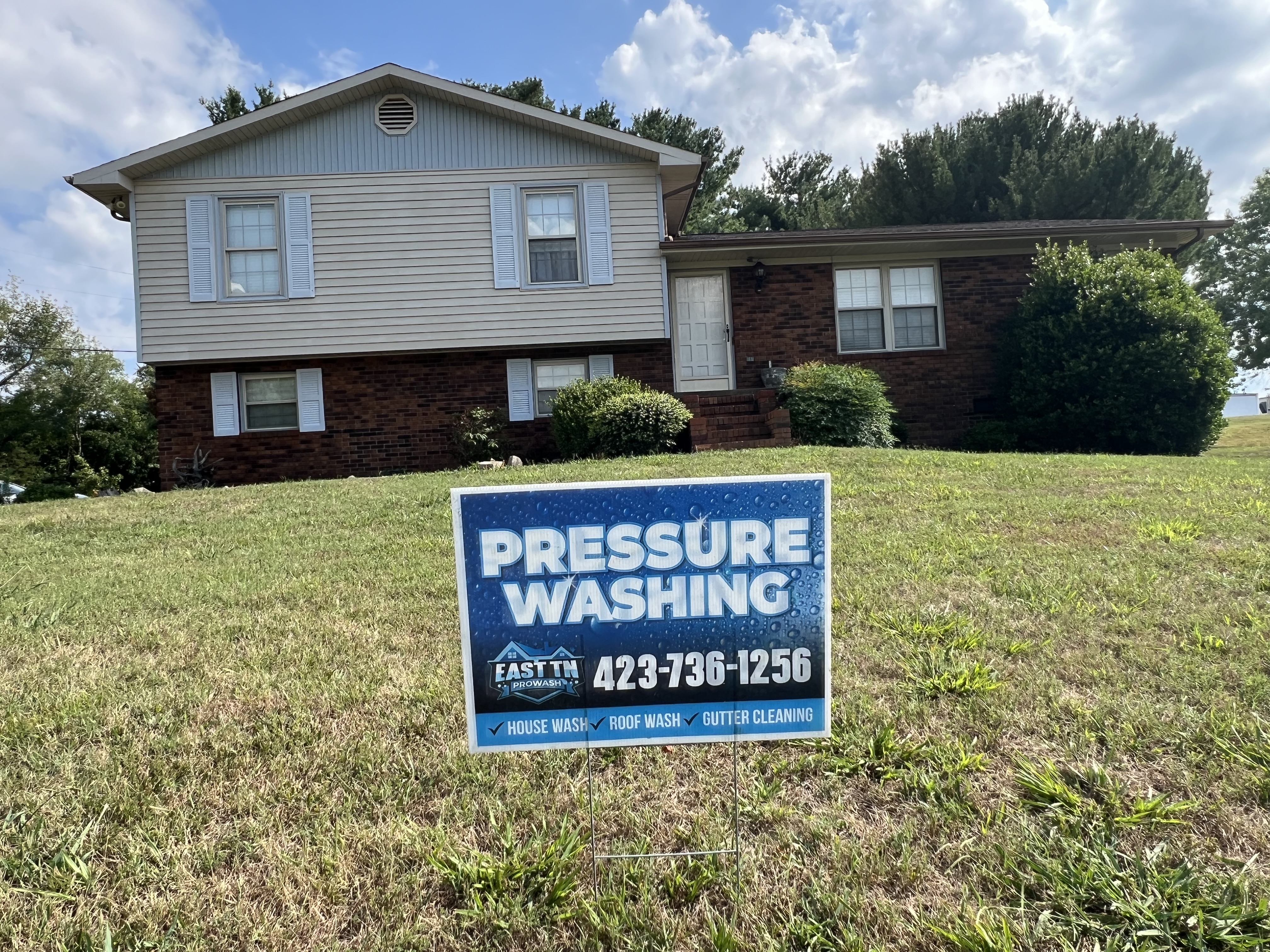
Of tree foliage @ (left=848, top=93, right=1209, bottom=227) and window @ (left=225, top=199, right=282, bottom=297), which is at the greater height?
tree foliage @ (left=848, top=93, right=1209, bottom=227)

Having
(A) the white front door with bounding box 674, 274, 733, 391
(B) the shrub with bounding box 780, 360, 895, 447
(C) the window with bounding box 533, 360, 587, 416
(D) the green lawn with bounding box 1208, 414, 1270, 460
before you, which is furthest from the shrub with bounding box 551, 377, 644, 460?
(D) the green lawn with bounding box 1208, 414, 1270, 460

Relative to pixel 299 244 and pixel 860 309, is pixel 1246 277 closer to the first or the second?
pixel 860 309

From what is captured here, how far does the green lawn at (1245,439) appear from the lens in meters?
14.1

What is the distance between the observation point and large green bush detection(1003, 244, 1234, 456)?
12.1 m

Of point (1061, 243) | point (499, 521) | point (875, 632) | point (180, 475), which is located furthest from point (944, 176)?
point (499, 521)

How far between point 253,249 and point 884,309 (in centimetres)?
1103

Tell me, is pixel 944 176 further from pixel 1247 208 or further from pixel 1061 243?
pixel 1247 208

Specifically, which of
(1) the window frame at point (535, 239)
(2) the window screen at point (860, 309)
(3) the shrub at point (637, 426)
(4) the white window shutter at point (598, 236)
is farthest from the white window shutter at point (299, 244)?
(2) the window screen at point (860, 309)

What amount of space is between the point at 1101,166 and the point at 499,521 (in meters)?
30.3

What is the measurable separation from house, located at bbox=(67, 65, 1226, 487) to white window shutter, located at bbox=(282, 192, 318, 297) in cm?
3

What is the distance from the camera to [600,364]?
547 inches

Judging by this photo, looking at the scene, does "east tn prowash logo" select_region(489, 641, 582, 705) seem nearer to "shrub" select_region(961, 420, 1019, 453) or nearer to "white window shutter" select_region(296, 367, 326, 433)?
"shrub" select_region(961, 420, 1019, 453)

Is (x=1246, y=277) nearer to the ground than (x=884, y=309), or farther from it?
farther from it

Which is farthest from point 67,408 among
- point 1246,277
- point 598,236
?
point 1246,277
